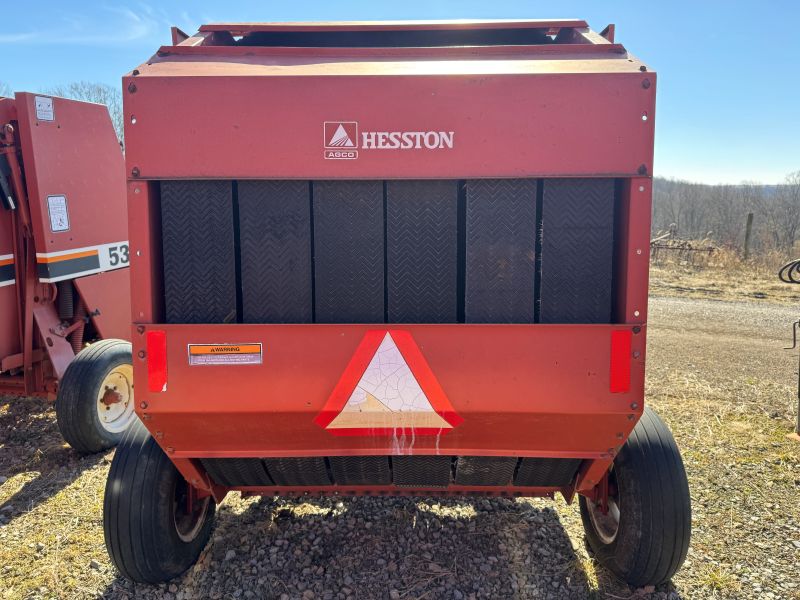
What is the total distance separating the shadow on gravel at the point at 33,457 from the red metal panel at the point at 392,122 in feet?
9.19

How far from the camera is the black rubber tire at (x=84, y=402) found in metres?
Answer: 4.19

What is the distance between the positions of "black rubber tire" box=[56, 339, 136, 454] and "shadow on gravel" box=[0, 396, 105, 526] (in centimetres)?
14

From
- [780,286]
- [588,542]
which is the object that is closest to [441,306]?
[588,542]

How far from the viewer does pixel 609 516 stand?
2.80 m

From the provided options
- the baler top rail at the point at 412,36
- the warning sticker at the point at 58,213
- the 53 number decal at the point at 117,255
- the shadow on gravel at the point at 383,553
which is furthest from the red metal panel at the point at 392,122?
the 53 number decal at the point at 117,255

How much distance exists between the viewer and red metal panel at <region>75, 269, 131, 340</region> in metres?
4.76

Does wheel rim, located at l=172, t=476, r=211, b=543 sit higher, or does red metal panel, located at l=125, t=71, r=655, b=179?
red metal panel, located at l=125, t=71, r=655, b=179

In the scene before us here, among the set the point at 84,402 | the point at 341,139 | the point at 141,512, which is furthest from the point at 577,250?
the point at 84,402

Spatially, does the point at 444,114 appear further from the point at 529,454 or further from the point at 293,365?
the point at 529,454

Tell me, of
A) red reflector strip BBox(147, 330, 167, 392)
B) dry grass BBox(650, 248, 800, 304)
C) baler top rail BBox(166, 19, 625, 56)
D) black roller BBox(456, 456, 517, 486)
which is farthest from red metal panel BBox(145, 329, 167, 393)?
dry grass BBox(650, 248, 800, 304)

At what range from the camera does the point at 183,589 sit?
2.65 m

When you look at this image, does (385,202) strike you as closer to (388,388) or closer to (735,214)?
(388,388)

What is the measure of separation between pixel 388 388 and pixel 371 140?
0.92 m

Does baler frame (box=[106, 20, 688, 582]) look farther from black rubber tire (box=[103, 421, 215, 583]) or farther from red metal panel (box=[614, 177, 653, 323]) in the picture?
black rubber tire (box=[103, 421, 215, 583])
